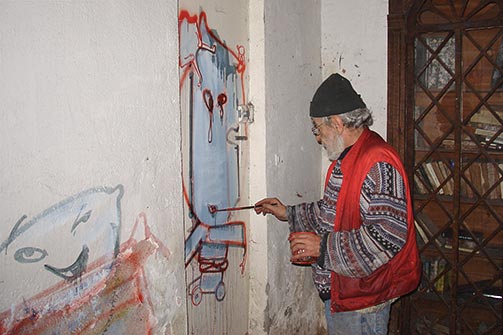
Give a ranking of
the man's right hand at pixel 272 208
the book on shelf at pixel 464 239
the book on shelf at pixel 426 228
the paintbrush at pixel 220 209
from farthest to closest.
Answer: the book on shelf at pixel 426 228 → the book on shelf at pixel 464 239 → the man's right hand at pixel 272 208 → the paintbrush at pixel 220 209

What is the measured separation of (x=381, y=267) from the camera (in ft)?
6.89

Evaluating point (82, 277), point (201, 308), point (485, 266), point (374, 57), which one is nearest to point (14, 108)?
point (82, 277)

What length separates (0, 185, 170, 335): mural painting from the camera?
4.47 ft

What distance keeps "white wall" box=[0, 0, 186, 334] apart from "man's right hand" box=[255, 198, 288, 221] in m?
0.73

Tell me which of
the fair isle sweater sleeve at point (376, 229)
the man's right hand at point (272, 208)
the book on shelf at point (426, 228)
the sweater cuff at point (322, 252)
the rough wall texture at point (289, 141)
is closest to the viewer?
the fair isle sweater sleeve at point (376, 229)

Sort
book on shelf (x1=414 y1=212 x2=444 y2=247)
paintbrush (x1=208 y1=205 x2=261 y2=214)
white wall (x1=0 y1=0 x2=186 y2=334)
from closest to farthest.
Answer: white wall (x1=0 y1=0 x2=186 y2=334)
paintbrush (x1=208 y1=205 x2=261 y2=214)
book on shelf (x1=414 y1=212 x2=444 y2=247)

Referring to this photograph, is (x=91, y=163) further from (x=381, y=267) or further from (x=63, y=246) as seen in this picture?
(x=381, y=267)

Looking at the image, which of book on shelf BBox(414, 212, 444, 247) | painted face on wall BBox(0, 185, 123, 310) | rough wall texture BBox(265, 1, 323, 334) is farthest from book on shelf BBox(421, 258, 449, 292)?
painted face on wall BBox(0, 185, 123, 310)

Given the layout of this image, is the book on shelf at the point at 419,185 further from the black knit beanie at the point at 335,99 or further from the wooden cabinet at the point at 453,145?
the black knit beanie at the point at 335,99

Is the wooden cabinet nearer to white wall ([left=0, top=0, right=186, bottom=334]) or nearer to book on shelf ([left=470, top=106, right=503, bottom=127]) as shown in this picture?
book on shelf ([left=470, top=106, right=503, bottom=127])

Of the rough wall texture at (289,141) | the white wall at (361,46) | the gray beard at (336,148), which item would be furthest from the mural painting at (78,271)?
the white wall at (361,46)

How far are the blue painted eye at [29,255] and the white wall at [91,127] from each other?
0.01 meters

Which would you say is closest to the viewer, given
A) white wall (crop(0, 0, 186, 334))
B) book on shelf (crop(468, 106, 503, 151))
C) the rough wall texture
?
white wall (crop(0, 0, 186, 334))

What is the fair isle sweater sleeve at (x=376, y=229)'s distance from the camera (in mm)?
1991
